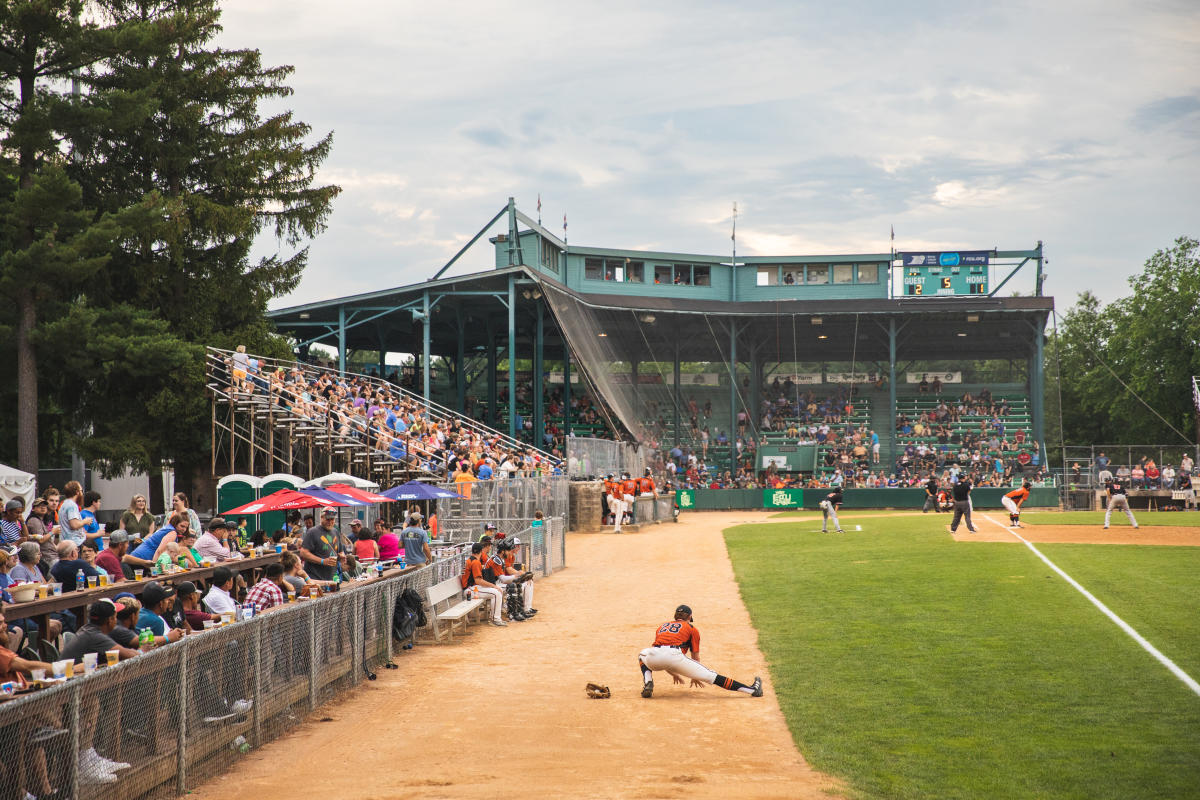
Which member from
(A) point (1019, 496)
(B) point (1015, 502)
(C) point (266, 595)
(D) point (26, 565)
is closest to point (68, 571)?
(D) point (26, 565)

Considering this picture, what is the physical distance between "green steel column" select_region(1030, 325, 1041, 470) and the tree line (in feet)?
116

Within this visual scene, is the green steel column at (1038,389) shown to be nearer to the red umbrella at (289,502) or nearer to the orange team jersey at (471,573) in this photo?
the orange team jersey at (471,573)

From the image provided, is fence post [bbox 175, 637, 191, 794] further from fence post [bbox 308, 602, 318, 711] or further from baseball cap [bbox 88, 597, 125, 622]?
fence post [bbox 308, 602, 318, 711]

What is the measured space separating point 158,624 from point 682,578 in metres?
14.9

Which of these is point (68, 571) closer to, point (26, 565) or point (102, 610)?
point (26, 565)

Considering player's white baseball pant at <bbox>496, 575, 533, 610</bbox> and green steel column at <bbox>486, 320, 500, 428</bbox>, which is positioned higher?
green steel column at <bbox>486, 320, 500, 428</bbox>

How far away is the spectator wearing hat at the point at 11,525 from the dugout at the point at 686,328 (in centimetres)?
2965

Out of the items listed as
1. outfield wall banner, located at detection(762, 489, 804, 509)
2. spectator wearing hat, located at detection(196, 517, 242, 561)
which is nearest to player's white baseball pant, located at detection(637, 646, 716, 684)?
spectator wearing hat, located at detection(196, 517, 242, 561)

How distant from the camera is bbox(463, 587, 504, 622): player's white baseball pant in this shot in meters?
17.9

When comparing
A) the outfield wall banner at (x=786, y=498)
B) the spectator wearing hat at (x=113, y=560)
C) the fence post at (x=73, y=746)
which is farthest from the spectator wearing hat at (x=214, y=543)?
the outfield wall banner at (x=786, y=498)

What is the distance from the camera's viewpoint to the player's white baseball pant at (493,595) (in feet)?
58.8

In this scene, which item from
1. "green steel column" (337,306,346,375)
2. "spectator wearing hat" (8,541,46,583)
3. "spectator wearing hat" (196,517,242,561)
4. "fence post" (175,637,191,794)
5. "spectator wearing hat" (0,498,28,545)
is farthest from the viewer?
"green steel column" (337,306,346,375)

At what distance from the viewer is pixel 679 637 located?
1239 centimetres

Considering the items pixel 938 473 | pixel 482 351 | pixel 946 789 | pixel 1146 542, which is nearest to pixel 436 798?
pixel 946 789
